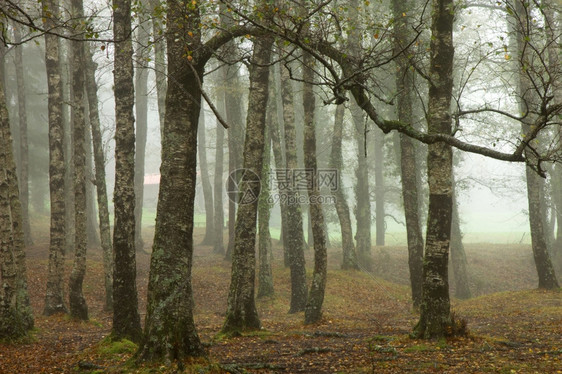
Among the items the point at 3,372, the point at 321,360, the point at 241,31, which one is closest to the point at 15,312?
the point at 3,372

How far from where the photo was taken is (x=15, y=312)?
8.77 m

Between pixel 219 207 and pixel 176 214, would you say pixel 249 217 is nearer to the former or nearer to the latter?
pixel 176 214

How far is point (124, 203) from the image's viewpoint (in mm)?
8719

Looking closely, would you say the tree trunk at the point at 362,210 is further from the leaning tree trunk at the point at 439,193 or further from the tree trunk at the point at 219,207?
the leaning tree trunk at the point at 439,193

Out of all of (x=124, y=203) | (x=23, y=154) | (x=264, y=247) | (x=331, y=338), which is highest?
(x=23, y=154)

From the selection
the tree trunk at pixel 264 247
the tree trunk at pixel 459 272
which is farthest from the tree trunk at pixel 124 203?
the tree trunk at pixel 459 272

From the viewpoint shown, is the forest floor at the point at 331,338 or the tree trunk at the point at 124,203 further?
the tree trunk at the point at 124,203

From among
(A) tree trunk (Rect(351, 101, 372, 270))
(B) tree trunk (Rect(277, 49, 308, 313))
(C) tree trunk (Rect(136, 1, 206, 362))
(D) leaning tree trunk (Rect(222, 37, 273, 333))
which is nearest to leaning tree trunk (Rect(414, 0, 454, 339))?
(D) leaning tree trunk (Rect(222, 37, 273, 333))

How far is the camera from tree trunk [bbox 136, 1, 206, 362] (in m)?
6.17

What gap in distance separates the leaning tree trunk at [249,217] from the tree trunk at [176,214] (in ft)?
9.52

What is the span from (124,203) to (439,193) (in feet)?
19.0

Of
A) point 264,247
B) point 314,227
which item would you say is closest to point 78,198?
point 314,227

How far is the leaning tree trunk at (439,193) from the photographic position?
827 centimetres

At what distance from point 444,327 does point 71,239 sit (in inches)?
703
